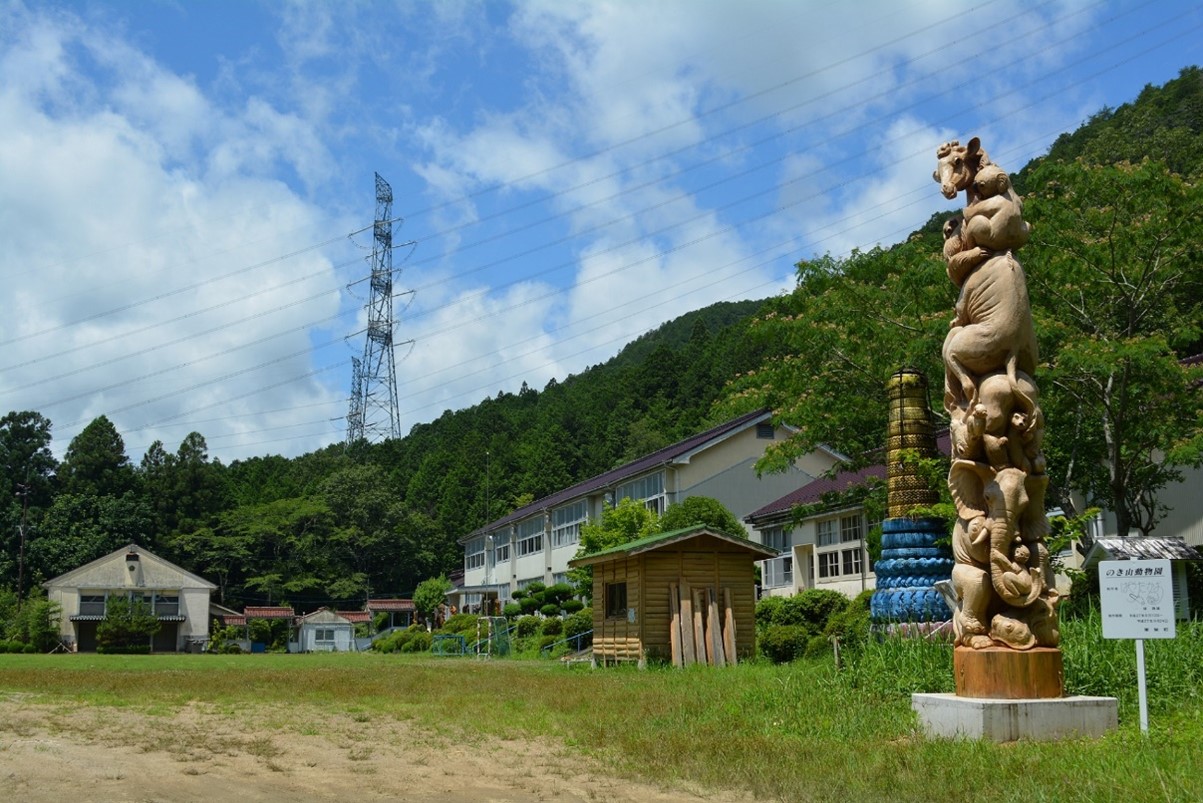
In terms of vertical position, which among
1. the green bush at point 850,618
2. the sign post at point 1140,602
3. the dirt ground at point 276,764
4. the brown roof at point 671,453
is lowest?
the dirt ground at point 276,764

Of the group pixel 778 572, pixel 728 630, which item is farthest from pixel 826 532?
pixel 728 630

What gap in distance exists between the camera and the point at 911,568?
19594 mm

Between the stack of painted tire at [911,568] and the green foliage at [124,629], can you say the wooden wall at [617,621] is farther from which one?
the green foliage at [124,629]

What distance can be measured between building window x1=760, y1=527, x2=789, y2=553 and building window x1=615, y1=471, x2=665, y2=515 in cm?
509

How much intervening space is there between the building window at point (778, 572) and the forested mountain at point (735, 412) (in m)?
7.01

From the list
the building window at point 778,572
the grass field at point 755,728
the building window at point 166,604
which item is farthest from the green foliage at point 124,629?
the grass field at point 755,728

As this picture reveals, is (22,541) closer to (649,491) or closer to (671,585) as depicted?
(649,491)

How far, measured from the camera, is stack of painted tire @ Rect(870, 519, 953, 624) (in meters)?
19.1

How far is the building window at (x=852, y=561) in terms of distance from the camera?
3378 cm

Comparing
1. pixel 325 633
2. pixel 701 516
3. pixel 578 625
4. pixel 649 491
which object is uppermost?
pixel 649 491

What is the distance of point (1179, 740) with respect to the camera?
9.73 meters

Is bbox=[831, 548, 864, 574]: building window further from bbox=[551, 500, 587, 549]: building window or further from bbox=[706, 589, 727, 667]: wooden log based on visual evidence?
bbox=[551, 500, 587, 549]: building window

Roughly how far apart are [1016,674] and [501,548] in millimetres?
55283

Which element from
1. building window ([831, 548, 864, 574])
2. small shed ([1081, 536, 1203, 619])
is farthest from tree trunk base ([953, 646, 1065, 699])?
building window ([831, 548, 864, 574])
